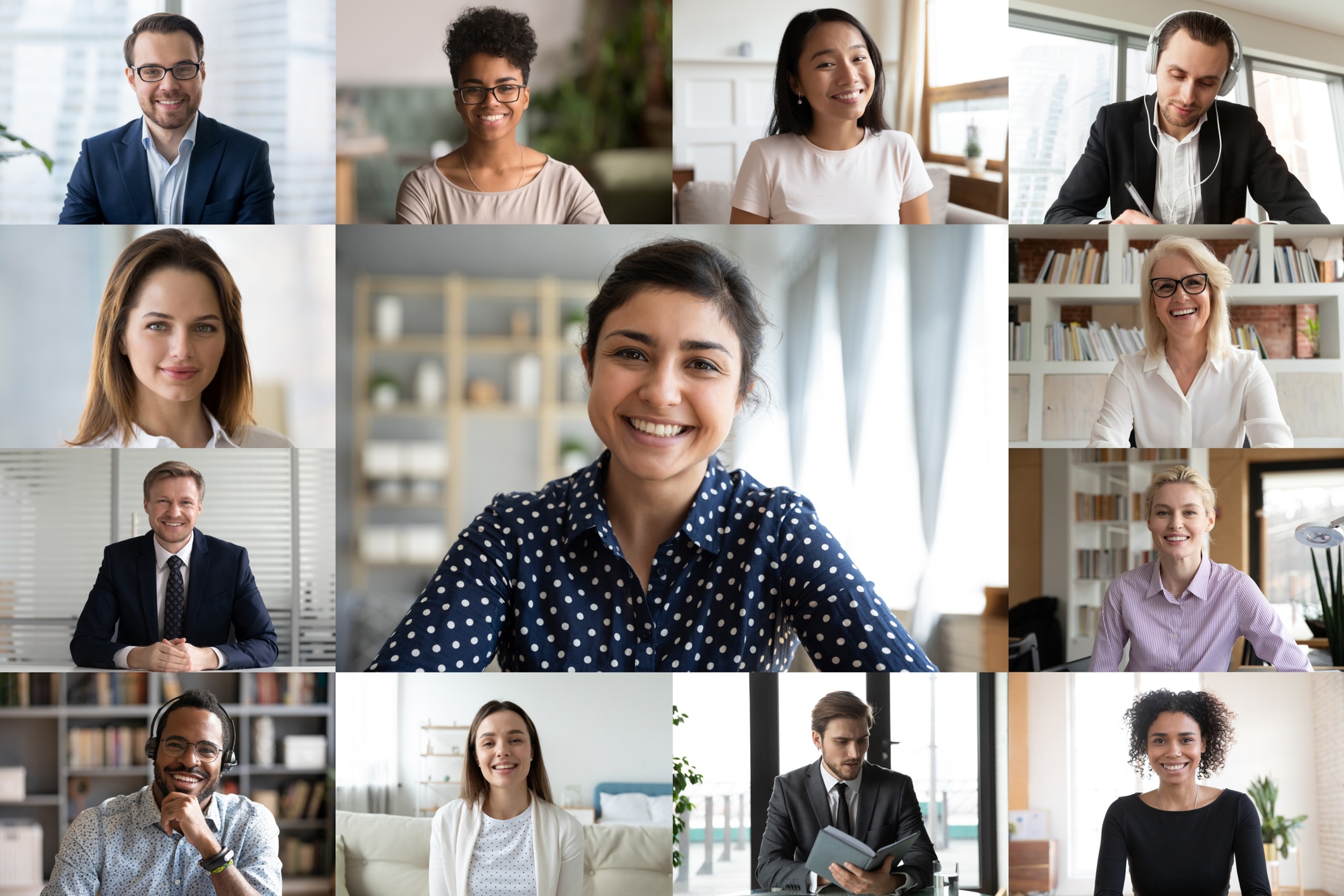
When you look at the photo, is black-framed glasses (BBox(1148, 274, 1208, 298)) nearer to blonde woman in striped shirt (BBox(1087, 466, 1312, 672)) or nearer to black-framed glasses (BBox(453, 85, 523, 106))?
blonde woman in striped shirt (BBox(1087, 466, 1312, 672))

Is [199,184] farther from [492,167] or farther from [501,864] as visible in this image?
[501,864]

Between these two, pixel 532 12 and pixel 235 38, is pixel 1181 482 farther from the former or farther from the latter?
pixel 235 38

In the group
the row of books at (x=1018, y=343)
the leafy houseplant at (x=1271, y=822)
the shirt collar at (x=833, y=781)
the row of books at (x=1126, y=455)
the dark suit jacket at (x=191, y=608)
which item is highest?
the row of books at (x=1018, y=343)

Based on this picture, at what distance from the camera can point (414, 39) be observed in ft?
8.52

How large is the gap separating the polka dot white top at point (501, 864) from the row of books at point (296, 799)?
38cm

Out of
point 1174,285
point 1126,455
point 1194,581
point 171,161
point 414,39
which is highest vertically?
point 414,39

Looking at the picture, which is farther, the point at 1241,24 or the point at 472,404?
the point at 1241,24

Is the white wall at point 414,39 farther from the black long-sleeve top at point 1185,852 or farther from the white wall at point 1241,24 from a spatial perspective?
the black long-sleeve top at point 1185,852

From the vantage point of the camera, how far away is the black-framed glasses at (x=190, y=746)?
257cm

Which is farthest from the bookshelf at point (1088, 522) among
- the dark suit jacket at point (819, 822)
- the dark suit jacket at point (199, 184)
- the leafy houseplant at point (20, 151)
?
the leafy houseplant at point (20, 151)

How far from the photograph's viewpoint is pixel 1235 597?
8.45ft

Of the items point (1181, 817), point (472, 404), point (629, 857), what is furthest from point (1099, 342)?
point (629, 857)

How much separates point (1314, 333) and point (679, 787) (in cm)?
181

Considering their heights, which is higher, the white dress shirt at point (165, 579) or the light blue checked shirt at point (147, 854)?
the white dress shirt at point (165, 579)
